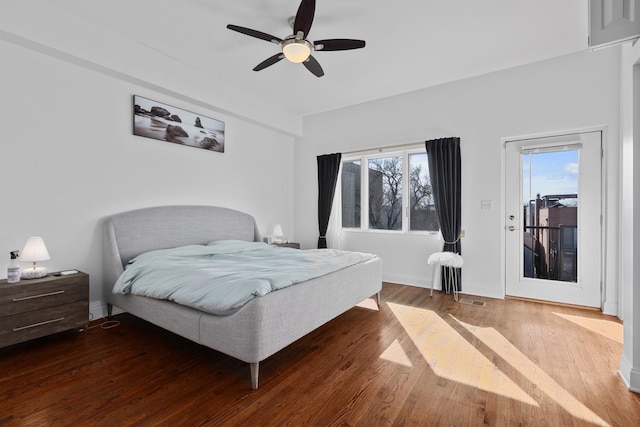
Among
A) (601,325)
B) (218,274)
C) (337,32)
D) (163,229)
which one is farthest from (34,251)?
(601,325)

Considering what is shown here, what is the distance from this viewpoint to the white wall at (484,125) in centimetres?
325

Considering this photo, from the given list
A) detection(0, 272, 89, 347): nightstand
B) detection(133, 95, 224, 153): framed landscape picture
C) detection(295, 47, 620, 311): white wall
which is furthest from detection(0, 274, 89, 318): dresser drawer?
detection(295, 47, 620, 311): white wall

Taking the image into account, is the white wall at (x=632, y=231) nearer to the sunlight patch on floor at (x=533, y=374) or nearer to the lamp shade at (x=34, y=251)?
the sunlight patch on floor at (x=533, y=374)

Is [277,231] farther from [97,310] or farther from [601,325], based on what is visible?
[601,325]

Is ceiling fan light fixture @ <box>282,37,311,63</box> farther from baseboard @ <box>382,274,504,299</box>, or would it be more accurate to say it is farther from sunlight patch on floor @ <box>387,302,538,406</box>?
baseboard @ <box>382,274,504,299</box>

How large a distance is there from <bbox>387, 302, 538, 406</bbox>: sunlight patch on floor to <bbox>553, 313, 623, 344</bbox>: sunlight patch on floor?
1.31 metres

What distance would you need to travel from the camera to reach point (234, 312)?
1.96 m

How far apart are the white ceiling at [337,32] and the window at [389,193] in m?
1.28

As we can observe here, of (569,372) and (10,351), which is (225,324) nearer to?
(10,351)

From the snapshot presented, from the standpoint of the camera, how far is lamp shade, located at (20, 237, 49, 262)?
2432mm

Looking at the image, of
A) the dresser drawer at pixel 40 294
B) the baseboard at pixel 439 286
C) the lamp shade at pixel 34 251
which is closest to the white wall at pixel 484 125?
the baseboard at pixel 439 286

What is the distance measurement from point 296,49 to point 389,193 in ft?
9.35

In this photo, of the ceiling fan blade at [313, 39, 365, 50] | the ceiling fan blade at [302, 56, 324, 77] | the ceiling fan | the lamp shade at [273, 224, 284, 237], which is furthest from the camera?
the lamp shade at [273, 224, 284, 237]

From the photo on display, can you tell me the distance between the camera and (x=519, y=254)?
3.79 meters
